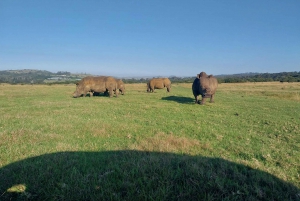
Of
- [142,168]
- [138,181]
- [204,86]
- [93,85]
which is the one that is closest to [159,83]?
[93,85]

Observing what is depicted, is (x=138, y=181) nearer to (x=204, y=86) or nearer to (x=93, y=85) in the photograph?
(x=204, y=86)

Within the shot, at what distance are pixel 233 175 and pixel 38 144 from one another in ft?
18.1

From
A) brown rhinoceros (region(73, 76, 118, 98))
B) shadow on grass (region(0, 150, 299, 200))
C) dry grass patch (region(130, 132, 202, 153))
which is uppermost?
brown rhinoceros (region(73, 76, 118, 98))

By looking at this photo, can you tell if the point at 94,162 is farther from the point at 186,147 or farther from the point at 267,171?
the point at 267,171

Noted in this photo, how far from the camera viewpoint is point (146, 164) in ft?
14.2

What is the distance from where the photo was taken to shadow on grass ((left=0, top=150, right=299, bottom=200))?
3355mm

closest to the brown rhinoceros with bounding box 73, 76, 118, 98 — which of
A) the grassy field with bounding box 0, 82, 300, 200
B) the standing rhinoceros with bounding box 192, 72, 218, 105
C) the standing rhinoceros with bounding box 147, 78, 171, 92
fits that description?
the standing rhinoceros with bounding box 147, 78, 171, 92

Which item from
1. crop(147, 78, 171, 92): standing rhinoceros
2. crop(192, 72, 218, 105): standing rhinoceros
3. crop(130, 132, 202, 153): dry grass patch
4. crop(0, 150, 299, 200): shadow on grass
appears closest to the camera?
crop(0, 150, 299, 200): shadow on grass

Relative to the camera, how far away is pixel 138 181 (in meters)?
3.72

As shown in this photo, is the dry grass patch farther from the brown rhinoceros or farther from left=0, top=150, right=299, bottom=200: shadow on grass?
the brown rhinoceros

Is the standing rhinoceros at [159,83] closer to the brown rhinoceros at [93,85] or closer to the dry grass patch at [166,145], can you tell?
the brown rhinoceros at [93,85]

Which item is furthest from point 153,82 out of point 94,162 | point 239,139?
point 94,162

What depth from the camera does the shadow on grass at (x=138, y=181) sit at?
3.36 meters

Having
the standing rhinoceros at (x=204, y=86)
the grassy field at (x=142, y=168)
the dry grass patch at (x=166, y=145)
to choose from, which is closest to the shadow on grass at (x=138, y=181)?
the grassy field at (x=142, y=168)
